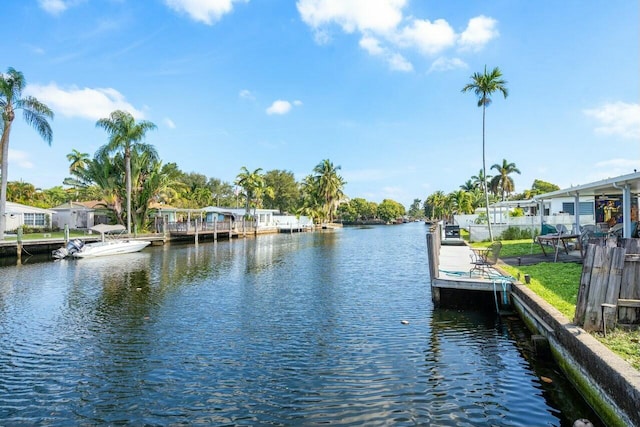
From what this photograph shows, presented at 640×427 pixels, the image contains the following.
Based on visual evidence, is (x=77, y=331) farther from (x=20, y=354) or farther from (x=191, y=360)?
(x=191, y=360)

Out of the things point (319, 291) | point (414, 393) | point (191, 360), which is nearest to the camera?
point (414, 393)

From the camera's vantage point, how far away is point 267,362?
8633mm

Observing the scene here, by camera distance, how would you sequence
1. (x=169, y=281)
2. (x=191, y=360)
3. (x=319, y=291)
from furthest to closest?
(x=169, y=281), (x=319, y=291), (x=191, y=360)

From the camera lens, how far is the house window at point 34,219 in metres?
42.6

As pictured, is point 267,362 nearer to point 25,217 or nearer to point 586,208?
point 586,208

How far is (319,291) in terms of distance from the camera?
16.6 m

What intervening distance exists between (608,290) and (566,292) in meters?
3.31

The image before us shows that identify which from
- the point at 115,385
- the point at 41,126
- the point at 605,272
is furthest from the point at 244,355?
the point at 41,126

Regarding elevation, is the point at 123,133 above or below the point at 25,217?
above

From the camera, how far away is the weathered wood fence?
695cm

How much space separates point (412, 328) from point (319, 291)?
20.5ft

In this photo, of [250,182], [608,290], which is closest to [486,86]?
[608,290]

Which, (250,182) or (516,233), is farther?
(250,182)

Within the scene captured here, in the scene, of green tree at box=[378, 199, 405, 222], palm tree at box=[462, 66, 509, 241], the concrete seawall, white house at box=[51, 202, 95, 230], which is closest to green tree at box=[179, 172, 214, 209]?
white house at box=[51, 202, 95, 230]
